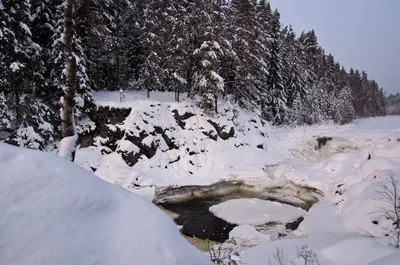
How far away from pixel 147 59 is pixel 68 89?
15898mm

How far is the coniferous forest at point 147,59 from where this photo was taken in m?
12.3

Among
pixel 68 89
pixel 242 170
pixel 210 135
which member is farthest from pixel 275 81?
pixel 68 89

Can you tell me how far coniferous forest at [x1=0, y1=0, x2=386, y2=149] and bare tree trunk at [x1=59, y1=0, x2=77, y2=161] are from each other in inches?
7.2

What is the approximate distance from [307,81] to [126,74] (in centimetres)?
2448

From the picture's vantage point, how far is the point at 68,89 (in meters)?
4.39

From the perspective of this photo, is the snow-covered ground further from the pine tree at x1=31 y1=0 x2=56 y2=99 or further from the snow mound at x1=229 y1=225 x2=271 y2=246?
the pine tree at x1=31 y1=0 x2=56 y2=99

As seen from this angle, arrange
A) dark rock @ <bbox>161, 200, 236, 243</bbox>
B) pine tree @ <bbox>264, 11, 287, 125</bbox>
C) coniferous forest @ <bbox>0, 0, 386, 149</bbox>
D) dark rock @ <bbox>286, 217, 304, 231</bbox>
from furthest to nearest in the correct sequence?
pine tree @ <bbox>264, 11, 287, 125</bbox> → coniferous forest @ <bbox>0, 0, 386, 149</bbox> → dark rock @ <bbox>286, 217, 304, 231</bbox> → dark rock @ <bbox>161, 200, 236, 243</bbox>

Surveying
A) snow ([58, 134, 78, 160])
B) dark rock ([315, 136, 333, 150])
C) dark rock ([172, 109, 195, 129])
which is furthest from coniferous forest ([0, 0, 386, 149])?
dark rock ([315, 136, 333, 150])

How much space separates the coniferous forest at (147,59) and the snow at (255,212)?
26.2ft


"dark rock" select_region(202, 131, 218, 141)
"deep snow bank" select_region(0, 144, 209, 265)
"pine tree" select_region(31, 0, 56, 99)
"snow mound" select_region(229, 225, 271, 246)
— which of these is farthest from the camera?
"dark rock" select_region(202, 131, 218, 141)

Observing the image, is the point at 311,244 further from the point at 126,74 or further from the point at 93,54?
the point at 126,74

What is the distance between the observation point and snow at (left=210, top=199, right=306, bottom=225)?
10.7m

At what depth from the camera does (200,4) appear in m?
19.5

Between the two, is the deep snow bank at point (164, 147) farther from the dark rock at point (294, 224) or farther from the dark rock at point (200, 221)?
the dark rock at point (294, 224)
